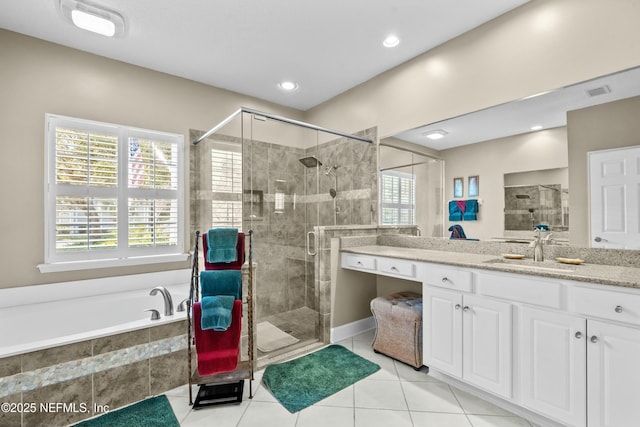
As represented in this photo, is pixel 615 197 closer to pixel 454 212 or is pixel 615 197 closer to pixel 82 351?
pixel 454 212

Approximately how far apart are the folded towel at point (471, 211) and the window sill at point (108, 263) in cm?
280

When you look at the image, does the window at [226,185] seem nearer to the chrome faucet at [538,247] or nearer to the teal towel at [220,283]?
the teal towel at [220,283]

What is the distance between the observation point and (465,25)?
7.75ft

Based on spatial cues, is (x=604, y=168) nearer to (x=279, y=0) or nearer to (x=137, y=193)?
(x=279, y=0)

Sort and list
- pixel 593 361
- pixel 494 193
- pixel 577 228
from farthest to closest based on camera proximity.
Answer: pixel 494 193 → pixel 577 228 → pixel 593 361

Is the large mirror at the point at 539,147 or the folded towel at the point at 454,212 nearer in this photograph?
the large mirror at the point at 539,147

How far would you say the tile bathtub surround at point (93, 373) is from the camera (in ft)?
5.00

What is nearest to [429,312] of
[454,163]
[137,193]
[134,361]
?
[454,163]

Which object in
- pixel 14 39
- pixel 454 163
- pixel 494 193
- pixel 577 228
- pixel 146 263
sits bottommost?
pixel 146 263

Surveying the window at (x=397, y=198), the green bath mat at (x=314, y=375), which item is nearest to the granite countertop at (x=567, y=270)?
the window at (x=397, y=198)

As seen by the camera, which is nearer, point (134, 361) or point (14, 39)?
point (134, 361)

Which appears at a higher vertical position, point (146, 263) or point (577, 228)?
point (577, 228)

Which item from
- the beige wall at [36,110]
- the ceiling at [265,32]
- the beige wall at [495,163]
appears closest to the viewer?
the beige wall at [495,163]

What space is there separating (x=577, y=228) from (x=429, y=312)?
43.9 inches
